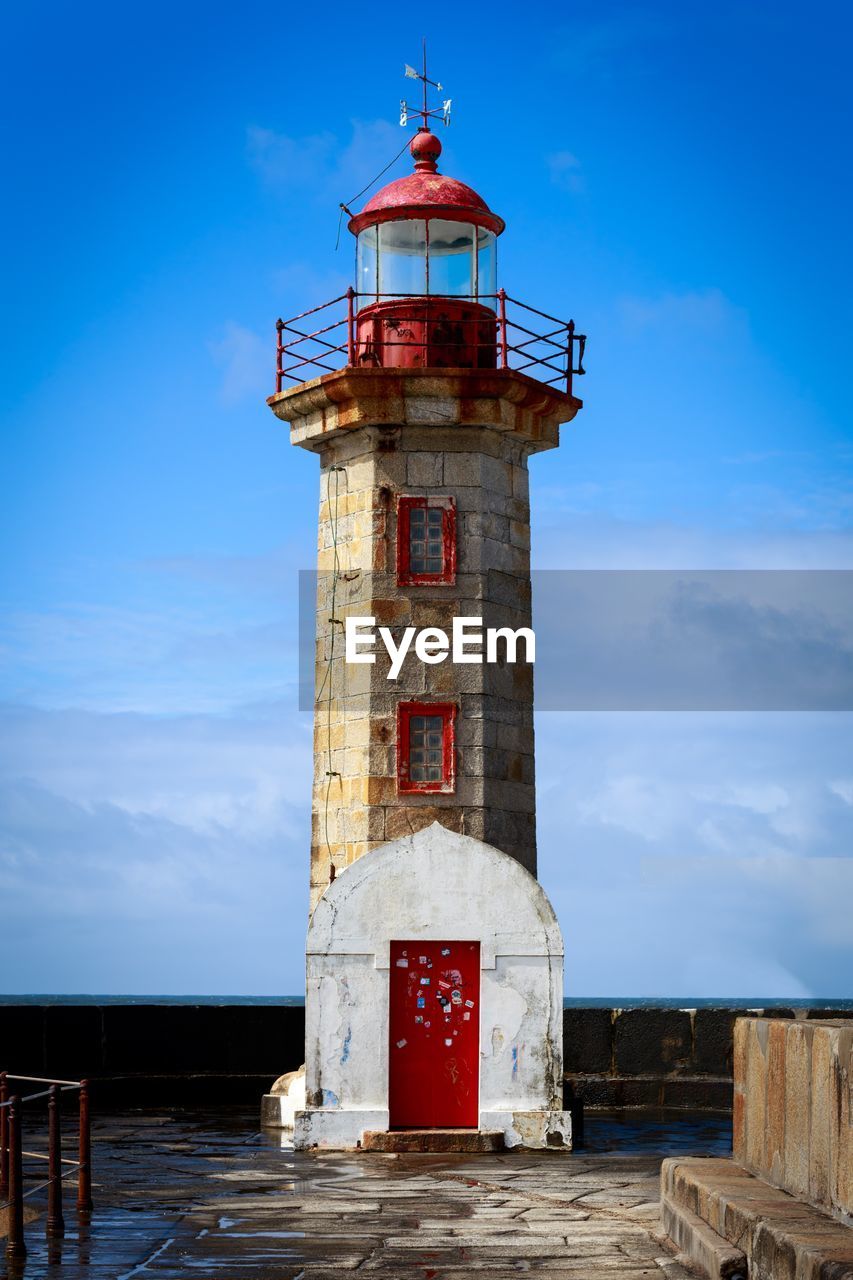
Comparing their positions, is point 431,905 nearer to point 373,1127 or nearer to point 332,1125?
point 373,1127

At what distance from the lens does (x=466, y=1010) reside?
1530cm

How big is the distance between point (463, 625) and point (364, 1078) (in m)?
4.34

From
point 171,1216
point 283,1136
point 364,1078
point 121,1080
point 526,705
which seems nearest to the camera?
point 171,1216

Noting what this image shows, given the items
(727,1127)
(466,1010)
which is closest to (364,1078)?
(466,1010)

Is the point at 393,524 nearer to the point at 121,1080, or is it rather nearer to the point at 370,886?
the point at 370,886

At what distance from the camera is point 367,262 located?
59.1 feet

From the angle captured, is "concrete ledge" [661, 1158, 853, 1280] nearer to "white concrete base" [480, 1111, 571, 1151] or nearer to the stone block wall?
the stone block wall

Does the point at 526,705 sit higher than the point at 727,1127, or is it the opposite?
the point at 526,705

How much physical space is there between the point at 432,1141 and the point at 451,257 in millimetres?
8623

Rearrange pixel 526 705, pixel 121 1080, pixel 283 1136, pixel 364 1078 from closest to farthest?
pixel 364 1078, pixel 283 1136, pixel 526 705, pixel 121 1080

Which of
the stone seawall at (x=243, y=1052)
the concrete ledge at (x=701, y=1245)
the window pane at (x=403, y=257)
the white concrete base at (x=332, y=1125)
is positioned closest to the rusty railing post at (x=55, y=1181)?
the concrete ledge at (x=701, y=1245)

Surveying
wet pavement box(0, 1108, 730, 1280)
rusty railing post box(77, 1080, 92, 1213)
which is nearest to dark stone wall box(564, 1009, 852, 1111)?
wet pavement box(0, 1108, 730, 1280)

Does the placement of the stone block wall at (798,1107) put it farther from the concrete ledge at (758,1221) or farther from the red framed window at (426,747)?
the red framed window at (426,747)

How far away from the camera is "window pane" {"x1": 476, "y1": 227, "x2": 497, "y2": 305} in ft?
58.6
